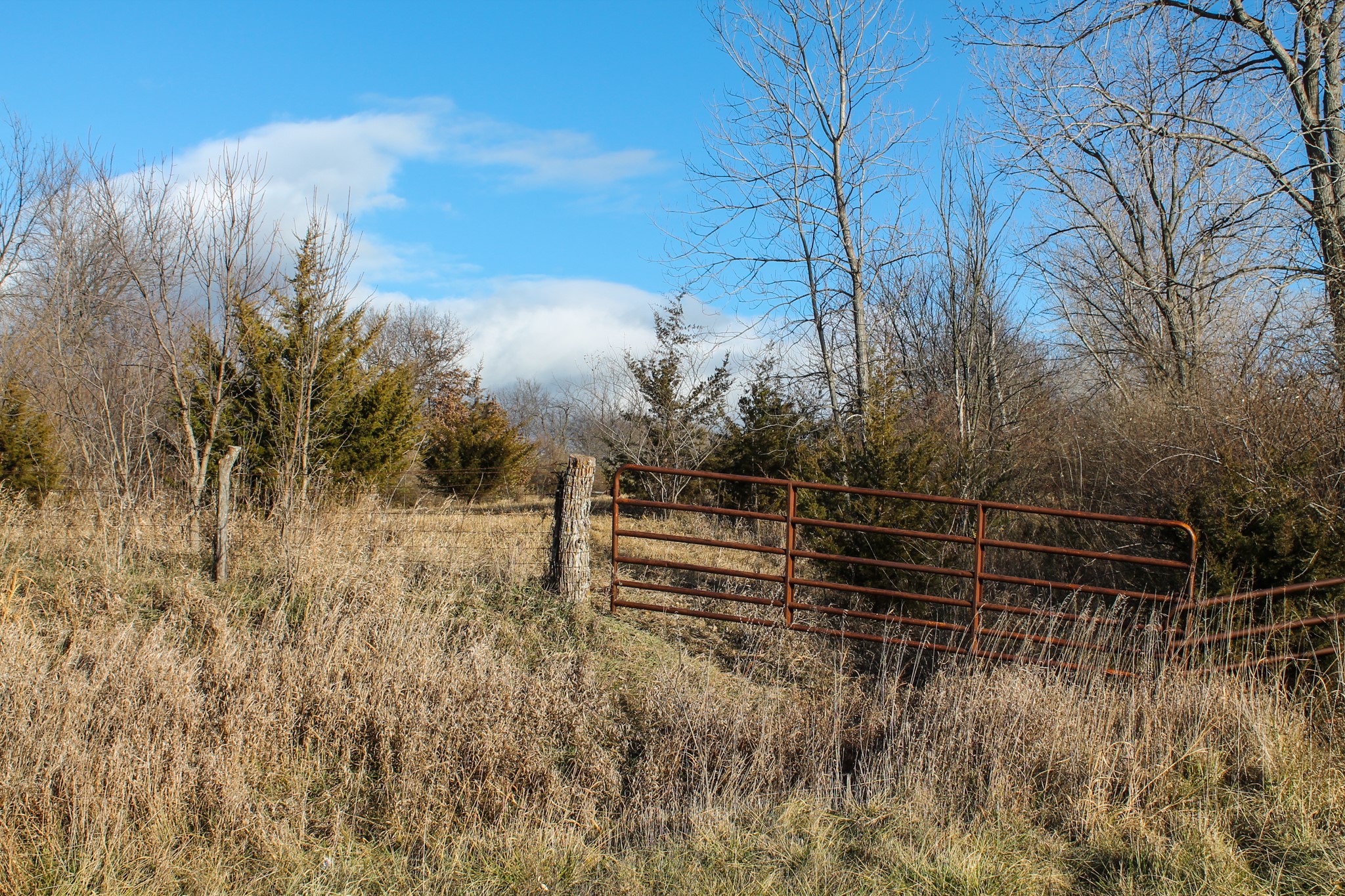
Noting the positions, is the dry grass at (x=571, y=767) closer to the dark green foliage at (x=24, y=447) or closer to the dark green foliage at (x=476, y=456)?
the dark green foliage at (x=24, y=447)

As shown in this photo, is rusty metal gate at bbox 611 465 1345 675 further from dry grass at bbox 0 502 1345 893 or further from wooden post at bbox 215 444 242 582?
wooden post at bbox 215 444 242 582

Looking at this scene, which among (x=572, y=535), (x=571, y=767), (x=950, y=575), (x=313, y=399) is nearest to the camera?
(x=571, y=767)

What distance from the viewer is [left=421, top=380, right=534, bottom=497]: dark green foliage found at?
22.6 m

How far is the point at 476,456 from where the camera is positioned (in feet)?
76.5

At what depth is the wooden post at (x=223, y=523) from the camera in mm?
7309


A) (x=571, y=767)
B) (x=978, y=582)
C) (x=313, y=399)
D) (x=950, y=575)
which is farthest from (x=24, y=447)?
(x=978, y=582)

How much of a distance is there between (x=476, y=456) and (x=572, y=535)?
53.4 ft

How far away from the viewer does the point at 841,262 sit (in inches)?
574

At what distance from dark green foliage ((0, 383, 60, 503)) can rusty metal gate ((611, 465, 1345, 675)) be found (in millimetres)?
13410

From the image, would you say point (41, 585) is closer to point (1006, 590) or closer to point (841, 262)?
point (1006, 590)

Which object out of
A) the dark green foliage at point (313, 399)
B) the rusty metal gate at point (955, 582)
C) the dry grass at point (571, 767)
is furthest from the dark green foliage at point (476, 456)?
the dry grass at point (571, 767)

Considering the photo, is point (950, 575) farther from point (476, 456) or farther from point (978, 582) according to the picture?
point (476, 456)

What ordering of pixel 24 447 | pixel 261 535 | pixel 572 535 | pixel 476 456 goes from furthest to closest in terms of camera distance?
pixel 476 456
pixel 24 447
pixel 261 535
pixel 572 535

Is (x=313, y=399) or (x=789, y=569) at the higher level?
(x=313, y=399)
